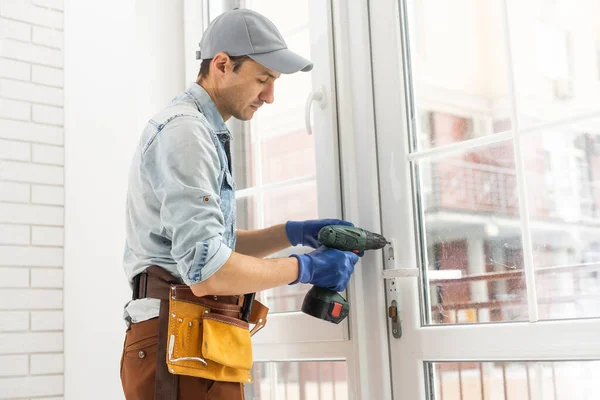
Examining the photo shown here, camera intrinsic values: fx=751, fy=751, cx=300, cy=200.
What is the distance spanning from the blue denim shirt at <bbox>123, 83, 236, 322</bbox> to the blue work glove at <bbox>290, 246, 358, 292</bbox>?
0.21 meters

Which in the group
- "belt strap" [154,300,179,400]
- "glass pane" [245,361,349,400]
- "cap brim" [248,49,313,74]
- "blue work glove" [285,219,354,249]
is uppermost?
"cap brim" [248,49,313,74]

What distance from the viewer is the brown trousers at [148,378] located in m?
1.80

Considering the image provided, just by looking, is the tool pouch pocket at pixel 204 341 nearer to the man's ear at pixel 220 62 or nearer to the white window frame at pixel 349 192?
the white window frame at pixel 349 192

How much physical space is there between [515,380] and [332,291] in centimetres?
50

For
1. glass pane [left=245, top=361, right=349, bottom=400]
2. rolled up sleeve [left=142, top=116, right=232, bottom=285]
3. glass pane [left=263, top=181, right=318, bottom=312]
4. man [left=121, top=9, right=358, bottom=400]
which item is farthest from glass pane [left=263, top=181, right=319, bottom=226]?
rolled up sleeve [left=142, top=116, right=232, bottom=285]

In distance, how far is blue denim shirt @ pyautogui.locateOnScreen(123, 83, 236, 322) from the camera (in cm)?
169

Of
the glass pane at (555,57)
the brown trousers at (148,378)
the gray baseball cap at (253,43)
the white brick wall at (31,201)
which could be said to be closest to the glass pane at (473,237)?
the glass pane at (555,57)

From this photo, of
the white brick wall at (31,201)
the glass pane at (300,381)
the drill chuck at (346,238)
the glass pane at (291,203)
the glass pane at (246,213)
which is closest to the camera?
the drill chuck at (346,238)

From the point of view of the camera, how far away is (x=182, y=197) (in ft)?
5.60

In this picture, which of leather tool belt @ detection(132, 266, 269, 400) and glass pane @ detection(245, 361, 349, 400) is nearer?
leather tool belt @ detection(132, 266, 269, 400)

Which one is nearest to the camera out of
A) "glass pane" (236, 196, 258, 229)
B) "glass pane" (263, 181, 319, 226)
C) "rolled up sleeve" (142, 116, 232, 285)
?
"rolled up sleeve" (142, 116, 232, 285)

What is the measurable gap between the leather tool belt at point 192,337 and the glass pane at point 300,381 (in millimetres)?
427

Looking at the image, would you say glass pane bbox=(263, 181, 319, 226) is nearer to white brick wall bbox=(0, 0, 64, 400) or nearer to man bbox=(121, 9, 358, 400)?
man bbox=(121, 9, 358, 400)

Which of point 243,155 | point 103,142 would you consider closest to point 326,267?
point 243,155
